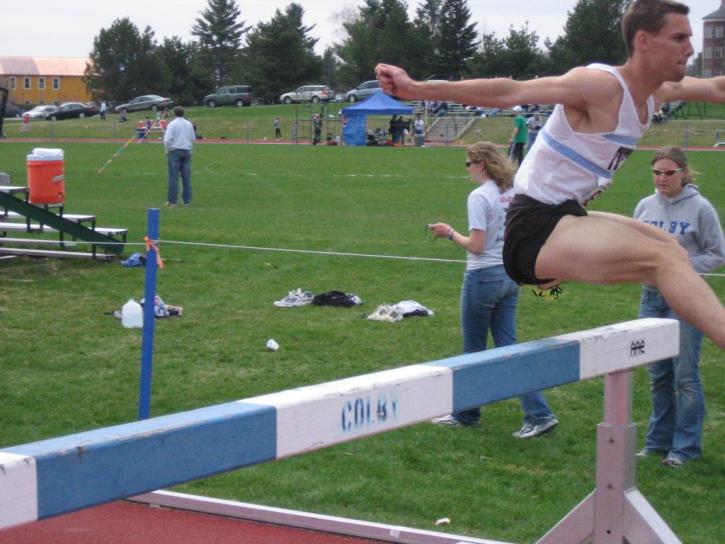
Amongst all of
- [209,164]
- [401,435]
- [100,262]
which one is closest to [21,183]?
[209,164]

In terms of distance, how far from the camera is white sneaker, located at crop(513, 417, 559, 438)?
761cm

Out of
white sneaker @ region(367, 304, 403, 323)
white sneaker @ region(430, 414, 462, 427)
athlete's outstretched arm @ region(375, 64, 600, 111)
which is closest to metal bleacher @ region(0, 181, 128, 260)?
white sneaker @ region(367, 304, 403, 323)

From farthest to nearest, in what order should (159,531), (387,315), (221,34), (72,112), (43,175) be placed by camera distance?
(221,34) → (72,112) → (43,175) → (387,315) → (159,531)

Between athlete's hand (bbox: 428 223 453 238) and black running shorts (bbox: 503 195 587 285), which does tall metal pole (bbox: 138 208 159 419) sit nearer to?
athlete's hand (bbox: 428 223 453 238)

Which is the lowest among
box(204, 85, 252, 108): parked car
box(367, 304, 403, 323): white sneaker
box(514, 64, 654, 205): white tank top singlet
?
box(367, 304, 403, 323): white sneaker

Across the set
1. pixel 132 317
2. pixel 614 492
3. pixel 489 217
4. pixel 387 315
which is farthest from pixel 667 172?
pixel 132 317

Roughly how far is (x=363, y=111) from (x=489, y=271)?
41205 mm

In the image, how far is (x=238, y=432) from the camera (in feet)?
10.0

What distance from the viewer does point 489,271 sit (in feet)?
25.2

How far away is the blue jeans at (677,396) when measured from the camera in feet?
23.1

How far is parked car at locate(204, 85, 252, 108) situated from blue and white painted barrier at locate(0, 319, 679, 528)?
7950cm

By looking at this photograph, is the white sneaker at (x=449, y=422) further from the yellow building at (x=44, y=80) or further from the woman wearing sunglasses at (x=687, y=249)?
the yellow building at (x=44, y=80)

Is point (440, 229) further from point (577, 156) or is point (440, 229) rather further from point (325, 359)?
point (577, 156)

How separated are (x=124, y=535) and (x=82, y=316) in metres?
5.99
